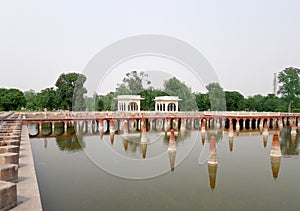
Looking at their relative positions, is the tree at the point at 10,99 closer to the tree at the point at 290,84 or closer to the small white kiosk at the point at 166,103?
the small white kiosk at the point at 166,103

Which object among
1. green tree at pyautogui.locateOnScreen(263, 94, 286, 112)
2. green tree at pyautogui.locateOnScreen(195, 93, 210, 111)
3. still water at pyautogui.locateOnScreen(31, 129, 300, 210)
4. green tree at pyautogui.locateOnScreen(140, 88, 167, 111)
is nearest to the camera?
still water at pyautogui.locateOnScreen(31, 129, 300, 210)

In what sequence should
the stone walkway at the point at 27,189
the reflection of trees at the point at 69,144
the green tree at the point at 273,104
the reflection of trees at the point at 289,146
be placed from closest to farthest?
the stone walkway at the point at 27,189
the reflection of trees at the point at 289,146
the reflection of trees at the point at 69,144
the green tree at the point at 273,104

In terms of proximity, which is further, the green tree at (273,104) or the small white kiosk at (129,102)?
the green tree at (273,104)

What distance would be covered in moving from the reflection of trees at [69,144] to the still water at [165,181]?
4.82 ft

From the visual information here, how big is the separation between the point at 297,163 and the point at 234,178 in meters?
7.17

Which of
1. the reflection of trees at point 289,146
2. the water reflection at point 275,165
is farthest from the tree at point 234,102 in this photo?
the water reflection at point 275,165

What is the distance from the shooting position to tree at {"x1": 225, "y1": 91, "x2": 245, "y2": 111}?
60.4 meters

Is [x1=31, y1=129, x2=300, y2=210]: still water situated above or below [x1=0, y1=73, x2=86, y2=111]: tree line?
below

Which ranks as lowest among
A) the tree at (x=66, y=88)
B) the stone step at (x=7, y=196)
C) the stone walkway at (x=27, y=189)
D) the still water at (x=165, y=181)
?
the still water at (x=165, y=181)

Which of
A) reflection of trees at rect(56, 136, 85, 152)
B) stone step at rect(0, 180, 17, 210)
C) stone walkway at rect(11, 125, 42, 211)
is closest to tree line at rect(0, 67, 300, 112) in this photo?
reflection of trees at rect(56, 136, 85, 152)

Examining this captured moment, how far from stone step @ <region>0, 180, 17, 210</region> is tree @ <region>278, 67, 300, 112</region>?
63.7m

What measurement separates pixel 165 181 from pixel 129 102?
31165 millimetres

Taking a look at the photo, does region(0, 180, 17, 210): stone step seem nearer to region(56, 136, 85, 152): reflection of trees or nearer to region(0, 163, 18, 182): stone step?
region(0, 163, 18, 182): stone step

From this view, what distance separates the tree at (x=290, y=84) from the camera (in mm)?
61312
